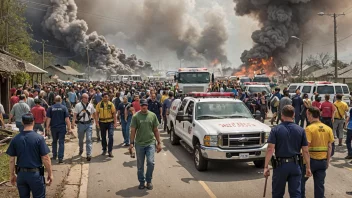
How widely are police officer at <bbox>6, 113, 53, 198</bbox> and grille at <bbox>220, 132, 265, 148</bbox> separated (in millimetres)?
4068

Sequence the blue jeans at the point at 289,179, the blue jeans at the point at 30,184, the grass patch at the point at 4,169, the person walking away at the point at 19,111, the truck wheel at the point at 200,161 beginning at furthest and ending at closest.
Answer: the person walking away at the point at 19,111 → the truck wheel at the point at 200,161 → the grass patch at the point at 4,169 → the blue jeans at the point at 289,179 → the blue jeans at the point at 30,184

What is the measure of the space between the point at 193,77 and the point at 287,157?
19742 millimetres

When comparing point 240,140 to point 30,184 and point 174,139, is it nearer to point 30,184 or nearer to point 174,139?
point 174,139

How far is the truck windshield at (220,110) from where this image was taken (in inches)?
358

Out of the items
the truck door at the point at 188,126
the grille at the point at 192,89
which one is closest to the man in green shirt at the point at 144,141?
the truck door at the point at 188,126

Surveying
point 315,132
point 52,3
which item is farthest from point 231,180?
point 52,3

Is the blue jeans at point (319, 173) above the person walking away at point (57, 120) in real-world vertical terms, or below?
below

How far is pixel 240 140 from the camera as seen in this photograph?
7.80 m

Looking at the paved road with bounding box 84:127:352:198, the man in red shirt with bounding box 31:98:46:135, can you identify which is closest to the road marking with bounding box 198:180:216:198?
the paved road with bounding box 84:127:352:198

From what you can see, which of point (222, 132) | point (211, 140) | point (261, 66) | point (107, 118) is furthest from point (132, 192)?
point (261, 66)

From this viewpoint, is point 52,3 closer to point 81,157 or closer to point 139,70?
point 139,70

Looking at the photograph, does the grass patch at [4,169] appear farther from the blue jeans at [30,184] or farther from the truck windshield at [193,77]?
the truck windshield at [193,77]

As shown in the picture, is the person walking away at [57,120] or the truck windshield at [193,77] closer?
the person walking away at [57,120]

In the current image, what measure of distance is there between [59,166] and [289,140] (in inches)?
230
